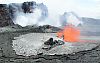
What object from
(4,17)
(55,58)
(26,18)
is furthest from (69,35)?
(26,18)

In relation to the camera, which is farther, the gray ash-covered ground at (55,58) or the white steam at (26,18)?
the white steam at (26,18)

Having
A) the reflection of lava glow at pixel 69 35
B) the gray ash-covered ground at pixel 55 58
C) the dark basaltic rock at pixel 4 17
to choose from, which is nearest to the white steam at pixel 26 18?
the dark basaltic rock at pixel 4 17

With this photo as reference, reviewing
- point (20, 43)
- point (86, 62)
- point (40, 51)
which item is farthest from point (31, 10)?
point (86, 62)

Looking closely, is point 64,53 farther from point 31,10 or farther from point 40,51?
point 31,10

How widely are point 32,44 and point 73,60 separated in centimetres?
882

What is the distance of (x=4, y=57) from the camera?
94.6ft

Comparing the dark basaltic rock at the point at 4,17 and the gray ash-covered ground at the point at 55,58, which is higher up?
the dark basaltic rock at the point at 4,17

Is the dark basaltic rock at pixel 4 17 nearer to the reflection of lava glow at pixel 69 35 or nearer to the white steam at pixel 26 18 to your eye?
the white steam at pixel 26 18

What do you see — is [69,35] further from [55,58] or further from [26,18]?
[26,18]

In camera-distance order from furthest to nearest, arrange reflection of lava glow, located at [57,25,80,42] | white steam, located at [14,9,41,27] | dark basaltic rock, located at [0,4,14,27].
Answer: white steam, located at [14,9,41,27] < dark basaltic rock, located at [0,4,14,27] < reflection of lava glow, located at [57,25,80,42]

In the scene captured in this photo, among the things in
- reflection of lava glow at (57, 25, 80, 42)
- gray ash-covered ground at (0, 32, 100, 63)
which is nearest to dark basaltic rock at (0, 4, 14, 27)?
reflection of lava glow at (57, 25, 80, 42)

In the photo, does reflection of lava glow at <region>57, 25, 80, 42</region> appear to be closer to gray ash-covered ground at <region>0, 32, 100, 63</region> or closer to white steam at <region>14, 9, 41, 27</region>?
gray ash-covered ground at <region>0, 32, 100, 63</region>

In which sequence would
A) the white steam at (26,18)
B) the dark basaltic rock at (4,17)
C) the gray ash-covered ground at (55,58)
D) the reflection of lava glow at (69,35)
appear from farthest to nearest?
Answer: the white steam at (26,18) → the dark basaltic rock at (4,17) → the reflection of lava glow at (69,35) → the gray ash-covered ground at (55,58)

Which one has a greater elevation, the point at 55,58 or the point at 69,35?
the point at 69,35
